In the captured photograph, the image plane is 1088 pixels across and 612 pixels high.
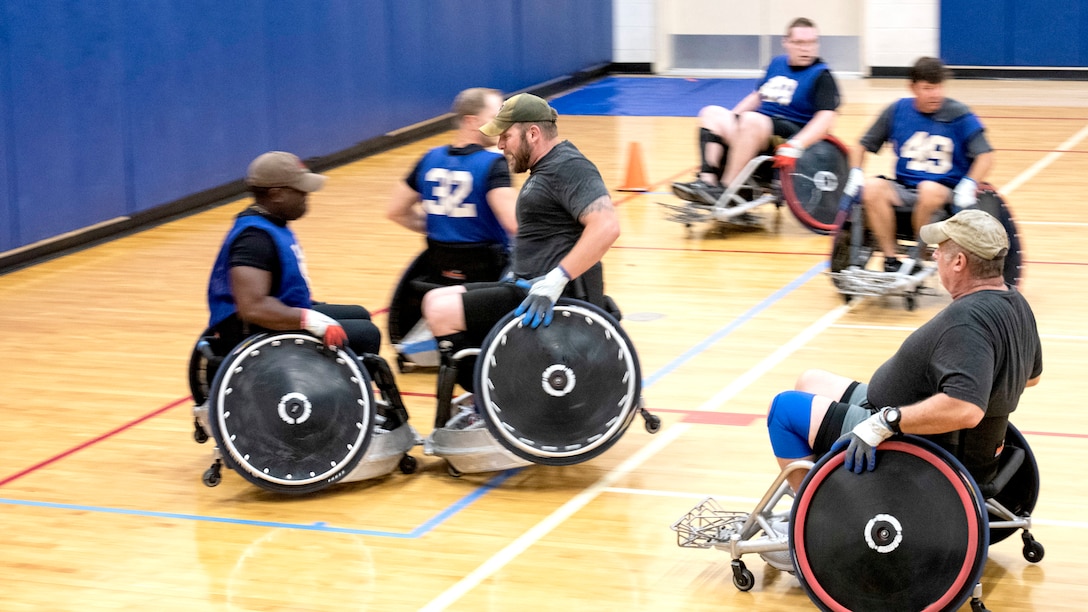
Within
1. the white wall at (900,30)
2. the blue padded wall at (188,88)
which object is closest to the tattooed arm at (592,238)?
the blue padded wall at (188,88)

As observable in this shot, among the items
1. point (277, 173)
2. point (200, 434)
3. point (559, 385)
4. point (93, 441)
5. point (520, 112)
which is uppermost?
point (520, 112)

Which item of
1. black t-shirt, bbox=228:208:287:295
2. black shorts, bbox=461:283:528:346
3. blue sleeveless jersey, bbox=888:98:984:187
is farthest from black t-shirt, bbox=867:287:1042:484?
blue sleeveless jersey, bbox=888:98:984:187

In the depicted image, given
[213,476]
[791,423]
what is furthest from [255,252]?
[791,423]

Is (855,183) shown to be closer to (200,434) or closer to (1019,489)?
(1019,489)

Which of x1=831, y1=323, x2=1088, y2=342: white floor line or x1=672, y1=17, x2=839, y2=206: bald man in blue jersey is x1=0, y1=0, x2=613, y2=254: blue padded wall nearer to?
x1=672, y1=17, x2=839, y2=206: bald man in blue jersey

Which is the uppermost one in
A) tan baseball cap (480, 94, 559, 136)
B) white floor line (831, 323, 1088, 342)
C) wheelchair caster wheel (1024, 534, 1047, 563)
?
tan baseball cap (480, 94, 559, 136)

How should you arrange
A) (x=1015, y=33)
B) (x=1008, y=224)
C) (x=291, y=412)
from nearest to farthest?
1. (x=291, y=412)
2. (x=1008, y=224)
3. (x=1015, y=33)

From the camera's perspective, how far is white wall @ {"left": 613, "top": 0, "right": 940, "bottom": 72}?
1794 cm

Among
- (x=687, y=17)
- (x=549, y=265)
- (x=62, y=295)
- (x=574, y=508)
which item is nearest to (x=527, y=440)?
(x=574, y=508)

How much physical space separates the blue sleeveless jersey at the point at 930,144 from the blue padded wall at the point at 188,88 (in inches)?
226

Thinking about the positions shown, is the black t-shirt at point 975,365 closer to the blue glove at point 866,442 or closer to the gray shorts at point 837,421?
the gray shorts at point 837,421

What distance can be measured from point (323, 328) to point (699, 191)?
16.8ft

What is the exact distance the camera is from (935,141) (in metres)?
7.64

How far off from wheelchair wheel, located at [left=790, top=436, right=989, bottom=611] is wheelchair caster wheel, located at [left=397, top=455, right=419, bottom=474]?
1.93 m
